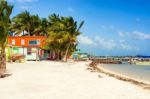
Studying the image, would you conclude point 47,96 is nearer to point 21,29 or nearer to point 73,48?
point 73,48

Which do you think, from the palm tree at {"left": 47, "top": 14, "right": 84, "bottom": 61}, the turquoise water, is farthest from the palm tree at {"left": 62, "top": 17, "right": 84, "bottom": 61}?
the turquoise water

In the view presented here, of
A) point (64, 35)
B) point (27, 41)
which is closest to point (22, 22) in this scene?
point (27, 41)

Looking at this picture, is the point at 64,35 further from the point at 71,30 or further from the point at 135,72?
the point at 135,72

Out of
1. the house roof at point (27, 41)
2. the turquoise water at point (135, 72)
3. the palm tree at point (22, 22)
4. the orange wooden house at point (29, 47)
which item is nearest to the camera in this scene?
the turquoise water at point (135, 72)

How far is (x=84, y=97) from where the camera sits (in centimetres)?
1286

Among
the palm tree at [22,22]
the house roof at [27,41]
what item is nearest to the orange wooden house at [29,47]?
the house roof at [27,41]

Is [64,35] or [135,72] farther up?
[64,35]

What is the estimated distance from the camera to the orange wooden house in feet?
196

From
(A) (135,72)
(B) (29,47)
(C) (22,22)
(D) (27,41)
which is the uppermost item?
(C) (22,22)

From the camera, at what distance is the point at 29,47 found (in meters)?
60.6

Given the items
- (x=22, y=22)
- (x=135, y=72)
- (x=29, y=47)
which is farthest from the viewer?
(x=22, y=22)

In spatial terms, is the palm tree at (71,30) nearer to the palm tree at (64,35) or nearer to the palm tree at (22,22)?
the palm tree at (64,35)

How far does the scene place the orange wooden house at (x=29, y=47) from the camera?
59.6 meters

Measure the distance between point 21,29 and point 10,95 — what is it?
64.1 metres
